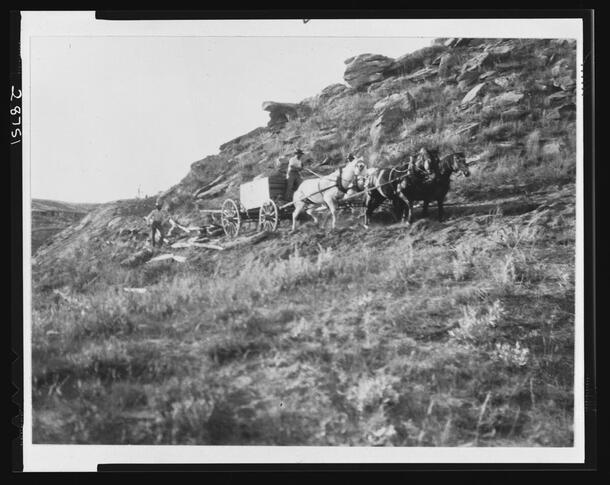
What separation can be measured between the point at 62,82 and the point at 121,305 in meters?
2.42

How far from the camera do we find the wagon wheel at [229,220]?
575 centimetres

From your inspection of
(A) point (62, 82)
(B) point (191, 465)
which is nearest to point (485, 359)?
(B) point (191, 465)

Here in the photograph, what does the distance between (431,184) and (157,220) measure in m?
2.91

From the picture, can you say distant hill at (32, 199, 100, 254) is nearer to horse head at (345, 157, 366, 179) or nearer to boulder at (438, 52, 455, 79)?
horse head at (345, 157, 366, 179)

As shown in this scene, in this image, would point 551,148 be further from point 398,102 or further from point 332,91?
point 332,91

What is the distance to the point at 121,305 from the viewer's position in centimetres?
561

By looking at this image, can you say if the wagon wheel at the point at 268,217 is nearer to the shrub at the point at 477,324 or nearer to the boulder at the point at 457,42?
the shrub at the point at 477,324

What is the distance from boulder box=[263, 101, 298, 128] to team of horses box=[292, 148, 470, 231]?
737mm

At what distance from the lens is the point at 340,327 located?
18.0 ft

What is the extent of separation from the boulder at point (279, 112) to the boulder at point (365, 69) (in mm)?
656

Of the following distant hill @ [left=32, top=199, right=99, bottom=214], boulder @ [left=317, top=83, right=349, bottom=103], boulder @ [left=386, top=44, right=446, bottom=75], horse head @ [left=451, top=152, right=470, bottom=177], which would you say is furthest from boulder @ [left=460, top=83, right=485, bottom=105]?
distant hill @ [left=32, top=199, right=99, bottom=214]

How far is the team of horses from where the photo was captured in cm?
564

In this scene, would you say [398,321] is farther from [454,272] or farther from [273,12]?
[273,12]

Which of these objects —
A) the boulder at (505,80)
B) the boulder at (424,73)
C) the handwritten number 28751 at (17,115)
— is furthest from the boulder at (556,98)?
the handwritten number 28751 at (17,115)
